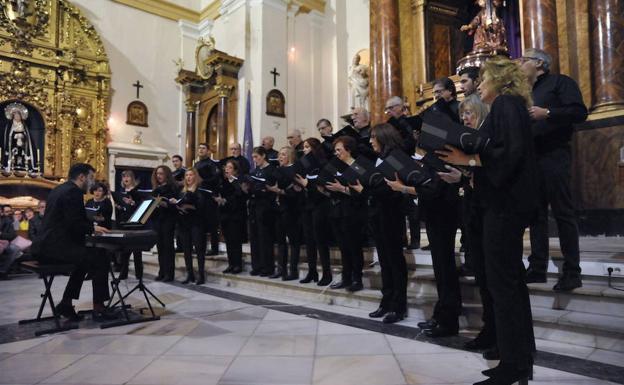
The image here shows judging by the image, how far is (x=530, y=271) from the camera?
327cm

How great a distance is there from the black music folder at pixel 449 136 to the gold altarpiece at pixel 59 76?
11.1 metres

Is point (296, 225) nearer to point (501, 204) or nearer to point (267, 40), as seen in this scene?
point (501, 204)

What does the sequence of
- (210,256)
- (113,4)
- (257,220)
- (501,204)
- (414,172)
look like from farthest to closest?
(113,4) < (210,256) < (257,220) < (414,172) < (501,204)

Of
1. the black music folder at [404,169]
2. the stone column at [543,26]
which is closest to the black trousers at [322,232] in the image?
the black music folder at [404,169]

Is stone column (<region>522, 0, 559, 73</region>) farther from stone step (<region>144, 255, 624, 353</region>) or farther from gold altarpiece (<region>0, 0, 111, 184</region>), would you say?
gold altarpiece (<region>0, 0, 111, 184</region>)

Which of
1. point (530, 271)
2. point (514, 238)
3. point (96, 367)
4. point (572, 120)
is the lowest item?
point (96, 367)

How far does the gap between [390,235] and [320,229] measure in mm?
1225

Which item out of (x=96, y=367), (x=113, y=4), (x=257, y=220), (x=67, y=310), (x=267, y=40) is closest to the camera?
(x=96, y=367)

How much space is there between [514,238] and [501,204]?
0.55ft

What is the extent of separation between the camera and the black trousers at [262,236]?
532cm

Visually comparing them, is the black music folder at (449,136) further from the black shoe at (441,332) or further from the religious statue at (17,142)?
the religious statue at (17,142)

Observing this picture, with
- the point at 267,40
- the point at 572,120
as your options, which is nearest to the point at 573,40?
the point at 572,120

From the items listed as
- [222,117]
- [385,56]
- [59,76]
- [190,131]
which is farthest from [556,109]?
[59,76]

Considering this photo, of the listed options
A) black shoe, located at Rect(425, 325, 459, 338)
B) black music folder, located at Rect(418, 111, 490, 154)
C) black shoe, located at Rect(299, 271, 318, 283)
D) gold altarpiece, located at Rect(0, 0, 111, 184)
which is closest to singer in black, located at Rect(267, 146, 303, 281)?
black shoe, located at Rect(299, 271, 318, 283)
